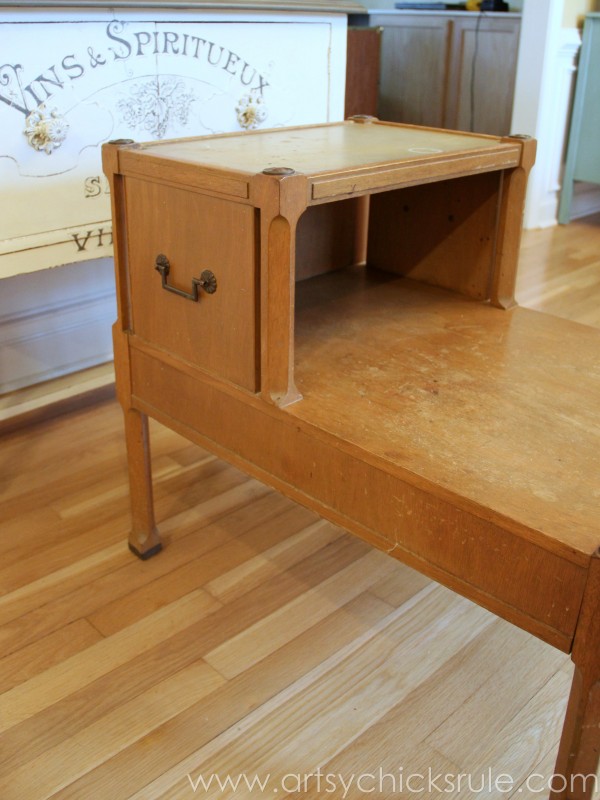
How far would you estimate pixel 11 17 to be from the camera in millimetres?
1247

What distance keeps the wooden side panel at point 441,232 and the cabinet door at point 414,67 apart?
2.91m

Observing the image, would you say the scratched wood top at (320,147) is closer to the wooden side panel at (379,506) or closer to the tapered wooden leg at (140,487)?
the wooden side panel at (379,506)

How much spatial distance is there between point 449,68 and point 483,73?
21 centimetres

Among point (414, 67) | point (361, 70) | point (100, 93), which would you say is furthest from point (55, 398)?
point (414, 67)

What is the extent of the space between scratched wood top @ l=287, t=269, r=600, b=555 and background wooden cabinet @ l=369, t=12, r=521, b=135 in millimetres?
2830

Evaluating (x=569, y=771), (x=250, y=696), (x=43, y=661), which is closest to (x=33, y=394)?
(x=43, y=661)

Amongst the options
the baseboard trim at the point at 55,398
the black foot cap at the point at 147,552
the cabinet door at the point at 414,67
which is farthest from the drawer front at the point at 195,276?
the cabinet door at the point at 414,67

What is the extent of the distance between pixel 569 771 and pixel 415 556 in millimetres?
260

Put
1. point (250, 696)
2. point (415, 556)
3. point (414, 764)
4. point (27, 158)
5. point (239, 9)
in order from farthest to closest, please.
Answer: point (239, 9), point (27, 158), point (250, 696), point (414, 764), point (415, 556)

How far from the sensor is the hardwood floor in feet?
3.44

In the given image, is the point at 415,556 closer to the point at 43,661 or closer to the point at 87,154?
the point at 43,661

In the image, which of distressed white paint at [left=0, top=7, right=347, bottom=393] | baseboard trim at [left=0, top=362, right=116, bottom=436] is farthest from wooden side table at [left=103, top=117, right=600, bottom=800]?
baseboard trim at [left=0, top=362, right=116, bottom=436]

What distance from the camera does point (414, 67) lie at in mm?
4207

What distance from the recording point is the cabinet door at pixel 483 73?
3.80m
